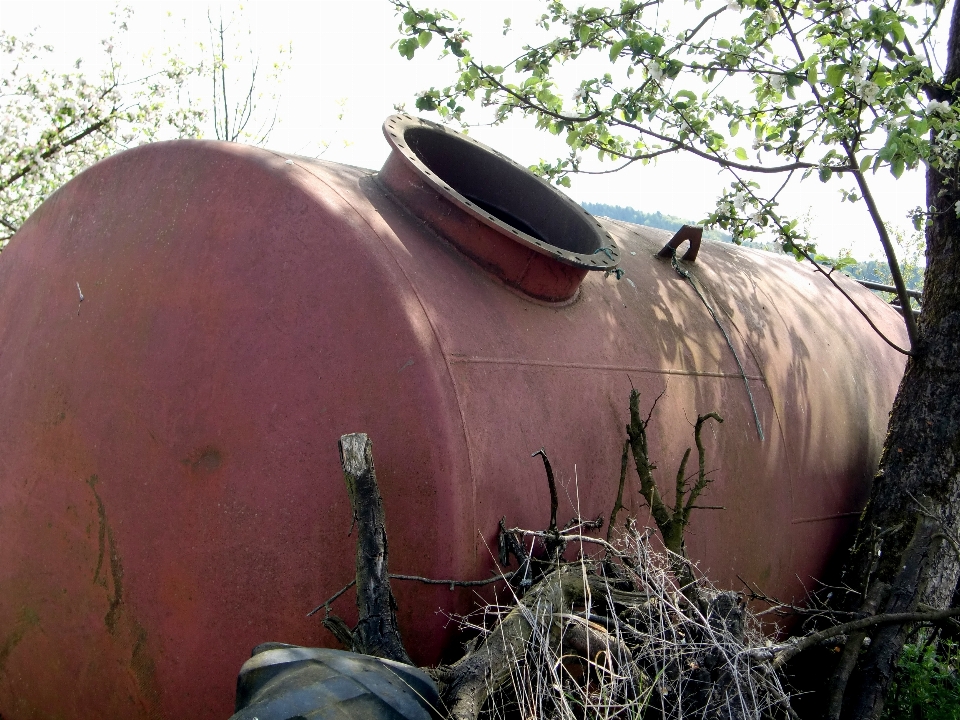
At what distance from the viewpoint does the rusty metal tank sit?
81.0 inches

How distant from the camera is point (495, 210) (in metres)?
3.00

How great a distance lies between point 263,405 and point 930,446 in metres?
2.71

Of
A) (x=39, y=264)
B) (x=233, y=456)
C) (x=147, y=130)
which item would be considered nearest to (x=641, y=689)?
(x=233, y=456)

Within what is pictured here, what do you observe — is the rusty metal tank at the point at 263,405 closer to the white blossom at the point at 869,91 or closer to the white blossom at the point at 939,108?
the white blossom at the point at 869,91

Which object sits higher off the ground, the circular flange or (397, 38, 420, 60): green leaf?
(397, 38, 420, 60): green leaf

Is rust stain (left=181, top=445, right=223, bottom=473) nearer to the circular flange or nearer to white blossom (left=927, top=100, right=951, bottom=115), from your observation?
the circular flange

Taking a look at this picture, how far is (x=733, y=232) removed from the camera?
4383 millimetres

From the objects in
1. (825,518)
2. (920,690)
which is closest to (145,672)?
(825,518)

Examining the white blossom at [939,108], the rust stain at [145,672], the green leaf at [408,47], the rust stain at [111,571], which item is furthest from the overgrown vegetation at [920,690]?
the green leaf at [408,47]

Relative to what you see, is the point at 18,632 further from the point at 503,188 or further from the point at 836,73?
the point at 836,73

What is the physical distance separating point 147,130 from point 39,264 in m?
7.73

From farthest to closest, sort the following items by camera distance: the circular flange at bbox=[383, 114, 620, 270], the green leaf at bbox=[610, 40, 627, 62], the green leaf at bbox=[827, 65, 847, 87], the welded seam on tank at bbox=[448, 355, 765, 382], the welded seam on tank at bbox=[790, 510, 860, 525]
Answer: the green leaf at bbox=[610, 40, 627, 62]
the green leaf at bbox=[827, 65, 847, 87]
the welded seam on tank at bbox=[790, 510, 860, 525]
the circular flange at bbox=[383, 114, 620, 270]
the welded seam on tank at bbox=[448, 355, 765, 382]

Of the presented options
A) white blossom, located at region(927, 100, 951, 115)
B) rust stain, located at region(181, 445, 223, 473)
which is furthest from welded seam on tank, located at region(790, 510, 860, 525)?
rust stain, located at region(181, 445, 223, 473)

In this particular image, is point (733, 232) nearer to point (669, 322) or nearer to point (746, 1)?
point (746, 1)
